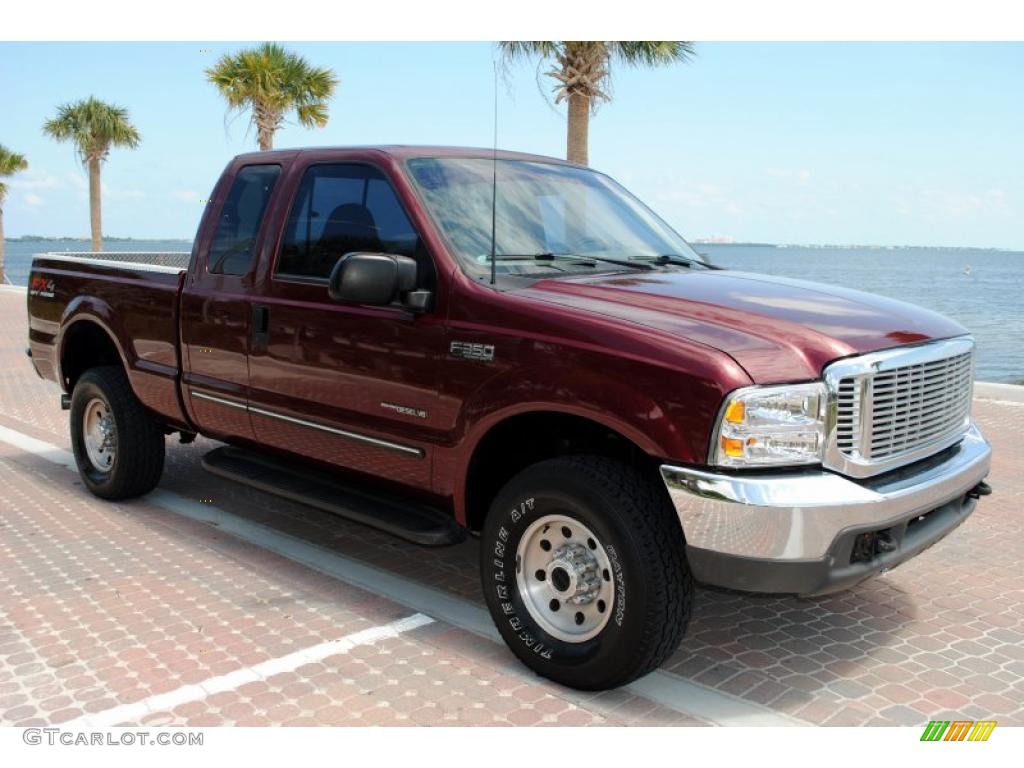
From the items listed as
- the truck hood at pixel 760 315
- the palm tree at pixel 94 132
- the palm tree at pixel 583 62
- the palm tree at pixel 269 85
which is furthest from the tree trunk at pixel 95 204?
the truck hood at pixel 760 315

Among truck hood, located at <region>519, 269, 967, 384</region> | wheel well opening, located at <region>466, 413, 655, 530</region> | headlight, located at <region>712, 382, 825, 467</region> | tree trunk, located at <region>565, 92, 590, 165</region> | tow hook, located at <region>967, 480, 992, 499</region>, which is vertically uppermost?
tree trunk, located at <region>565, 92, 590, 165</region>

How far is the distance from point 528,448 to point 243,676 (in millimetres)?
1438

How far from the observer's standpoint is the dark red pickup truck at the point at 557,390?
316cm

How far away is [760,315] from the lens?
139 inches

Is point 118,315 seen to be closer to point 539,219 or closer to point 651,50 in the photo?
point 539,219

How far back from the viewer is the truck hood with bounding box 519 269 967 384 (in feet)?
10.6

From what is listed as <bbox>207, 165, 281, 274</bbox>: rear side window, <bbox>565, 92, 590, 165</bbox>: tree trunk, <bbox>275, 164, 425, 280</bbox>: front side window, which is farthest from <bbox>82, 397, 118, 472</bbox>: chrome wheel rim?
<bbox>565, 92, 590, 165</bbox>: tree trunk

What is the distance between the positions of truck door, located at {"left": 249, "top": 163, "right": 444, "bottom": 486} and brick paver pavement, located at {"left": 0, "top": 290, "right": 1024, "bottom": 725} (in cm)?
73

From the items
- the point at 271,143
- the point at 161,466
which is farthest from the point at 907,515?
the point at 271,143

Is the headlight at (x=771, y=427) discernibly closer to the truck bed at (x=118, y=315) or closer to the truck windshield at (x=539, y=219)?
the truck windshield at (x=539, y=219)

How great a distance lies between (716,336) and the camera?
3279 mm

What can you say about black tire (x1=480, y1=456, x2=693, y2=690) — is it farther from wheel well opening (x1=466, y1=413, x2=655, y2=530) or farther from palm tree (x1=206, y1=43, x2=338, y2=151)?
palm tree (x1=206, y1=43, x2=338, y2=151)
